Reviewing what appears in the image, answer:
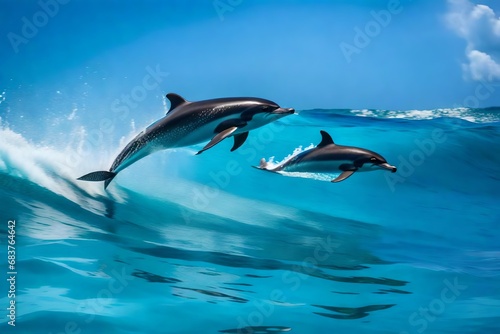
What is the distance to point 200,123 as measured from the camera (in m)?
7.07

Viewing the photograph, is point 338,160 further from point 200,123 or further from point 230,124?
point 200,123

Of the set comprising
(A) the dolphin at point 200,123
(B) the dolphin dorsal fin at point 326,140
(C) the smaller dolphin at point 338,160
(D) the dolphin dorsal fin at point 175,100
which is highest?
(B) the dolphin dorsal fin at point 326,140

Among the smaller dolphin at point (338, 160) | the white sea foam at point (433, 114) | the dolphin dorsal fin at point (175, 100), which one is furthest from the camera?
the white sea foam at point (433, 114)

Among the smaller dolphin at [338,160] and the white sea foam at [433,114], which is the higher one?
the white sea foam at [433,114]

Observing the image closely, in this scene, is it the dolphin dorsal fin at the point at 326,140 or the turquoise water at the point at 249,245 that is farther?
the dolphin dorsal fin at the point at 326,140

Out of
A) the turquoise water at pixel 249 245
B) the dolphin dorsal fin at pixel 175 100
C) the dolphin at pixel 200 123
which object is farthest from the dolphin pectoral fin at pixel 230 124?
the turquoise water at pixel 249 245

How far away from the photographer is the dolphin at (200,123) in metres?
7.08

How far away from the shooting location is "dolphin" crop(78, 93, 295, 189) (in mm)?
7082

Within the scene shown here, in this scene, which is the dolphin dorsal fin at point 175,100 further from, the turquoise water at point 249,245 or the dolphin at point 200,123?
the turquoise water at point 249,245

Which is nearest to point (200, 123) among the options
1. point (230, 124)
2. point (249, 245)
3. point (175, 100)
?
point (230, 124)

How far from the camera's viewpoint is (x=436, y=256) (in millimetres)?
11281

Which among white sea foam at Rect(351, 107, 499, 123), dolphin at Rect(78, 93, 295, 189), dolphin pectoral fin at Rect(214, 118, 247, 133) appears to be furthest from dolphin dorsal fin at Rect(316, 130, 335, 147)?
white sea foam at Rect(351, 107, 499, 123)

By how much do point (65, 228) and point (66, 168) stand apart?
146 inches

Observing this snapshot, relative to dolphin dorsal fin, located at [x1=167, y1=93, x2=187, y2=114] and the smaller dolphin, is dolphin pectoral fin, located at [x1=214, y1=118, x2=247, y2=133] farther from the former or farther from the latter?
the smaller dolphin
